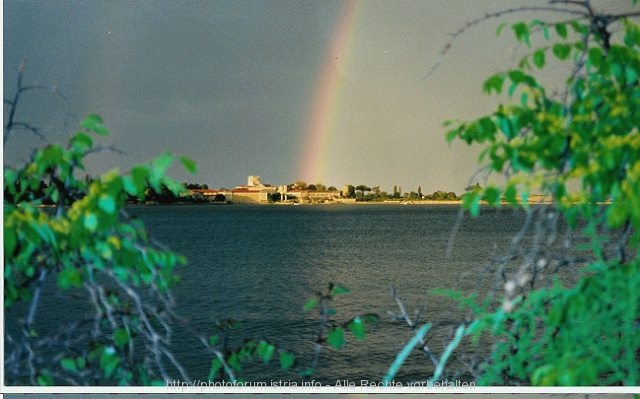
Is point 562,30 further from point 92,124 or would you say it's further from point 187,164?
point 92,124

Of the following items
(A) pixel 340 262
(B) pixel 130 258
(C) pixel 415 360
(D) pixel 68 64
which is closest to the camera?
(B) pixel 130 258

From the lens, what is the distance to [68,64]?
2.46m

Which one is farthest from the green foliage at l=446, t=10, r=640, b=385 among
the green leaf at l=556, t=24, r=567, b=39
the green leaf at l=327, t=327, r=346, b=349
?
the green leaf at l=327, t=327, r=346, b=349

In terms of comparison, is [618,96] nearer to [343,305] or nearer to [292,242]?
[343,305]

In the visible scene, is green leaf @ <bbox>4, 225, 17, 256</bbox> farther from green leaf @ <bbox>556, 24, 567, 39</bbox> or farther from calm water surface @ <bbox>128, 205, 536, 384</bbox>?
green leaf @ <bbox>556, 24, 567, 39</bbox>

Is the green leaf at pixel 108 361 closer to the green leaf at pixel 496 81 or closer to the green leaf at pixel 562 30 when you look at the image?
the green leaf at pixel 496 81

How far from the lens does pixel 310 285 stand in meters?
7.90

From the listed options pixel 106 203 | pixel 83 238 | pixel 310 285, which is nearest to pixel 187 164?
pixel 106 203

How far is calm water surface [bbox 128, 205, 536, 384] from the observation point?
13.0 feet

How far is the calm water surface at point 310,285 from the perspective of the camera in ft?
13.0

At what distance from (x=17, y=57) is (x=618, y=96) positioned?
1.92 m

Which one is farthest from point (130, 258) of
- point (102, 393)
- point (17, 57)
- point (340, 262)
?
point (340, 262)

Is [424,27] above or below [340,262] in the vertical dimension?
above

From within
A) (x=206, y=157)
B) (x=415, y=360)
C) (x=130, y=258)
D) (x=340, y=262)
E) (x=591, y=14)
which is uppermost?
(x=591, y=14)
